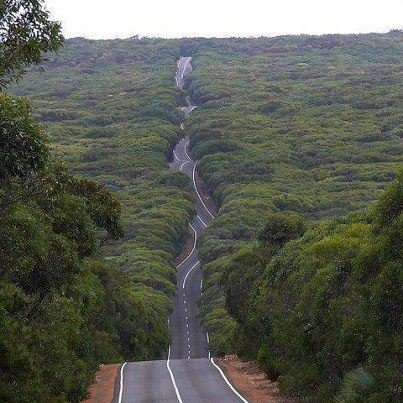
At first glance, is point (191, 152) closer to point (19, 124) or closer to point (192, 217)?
point (192, 217)

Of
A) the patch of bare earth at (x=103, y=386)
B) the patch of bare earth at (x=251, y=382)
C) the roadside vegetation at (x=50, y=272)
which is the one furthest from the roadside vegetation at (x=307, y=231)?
the roadside vegetation at (x=50, y=272)

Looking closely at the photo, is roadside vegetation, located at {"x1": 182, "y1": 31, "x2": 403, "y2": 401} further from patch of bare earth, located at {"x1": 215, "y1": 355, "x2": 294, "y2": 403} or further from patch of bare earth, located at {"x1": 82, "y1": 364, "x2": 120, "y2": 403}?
patch of bare earth, located at {"x1": 82, "y1": 364, "x2": 120, "y2": 403}

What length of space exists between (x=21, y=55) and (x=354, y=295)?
1051 centimetres

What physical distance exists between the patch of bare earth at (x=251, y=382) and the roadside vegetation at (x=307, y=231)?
1.71 ft

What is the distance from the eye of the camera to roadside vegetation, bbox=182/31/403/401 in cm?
1652

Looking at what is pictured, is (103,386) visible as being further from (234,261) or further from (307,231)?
(234,261)

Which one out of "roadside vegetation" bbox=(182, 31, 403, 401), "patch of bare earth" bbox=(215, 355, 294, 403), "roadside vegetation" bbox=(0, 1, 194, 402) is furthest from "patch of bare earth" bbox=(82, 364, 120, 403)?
"roadside vegetation" bbox=(182, 31, 403, 401)

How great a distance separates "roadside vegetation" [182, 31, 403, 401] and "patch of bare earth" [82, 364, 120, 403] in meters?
5.67

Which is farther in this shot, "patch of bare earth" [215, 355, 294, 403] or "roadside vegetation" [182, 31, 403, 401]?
"patch of bare earth" [215, 355, 294, 403]

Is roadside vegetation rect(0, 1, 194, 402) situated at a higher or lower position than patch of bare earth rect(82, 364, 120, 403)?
higher

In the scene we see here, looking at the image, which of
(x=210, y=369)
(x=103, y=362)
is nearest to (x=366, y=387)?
(x=210, y=369)

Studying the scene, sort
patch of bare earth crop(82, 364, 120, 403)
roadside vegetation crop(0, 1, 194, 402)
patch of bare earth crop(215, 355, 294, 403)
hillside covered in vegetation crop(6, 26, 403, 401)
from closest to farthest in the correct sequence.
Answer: roadside vegetation crop(0, 1, 194, 402)
hillside covered in vegetation crop(6, 26, 403, 401)
patch of bare earth crop(215, 355, 294, 403)
patch of bare earth crop(82, 364, 120, 403)

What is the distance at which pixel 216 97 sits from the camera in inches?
7293

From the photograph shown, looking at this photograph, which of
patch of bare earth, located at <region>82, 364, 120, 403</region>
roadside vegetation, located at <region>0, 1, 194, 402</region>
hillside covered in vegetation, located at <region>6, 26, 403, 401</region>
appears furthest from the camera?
Result: patch of bare earth, located at <region>82, 364, 120, 403</region>
